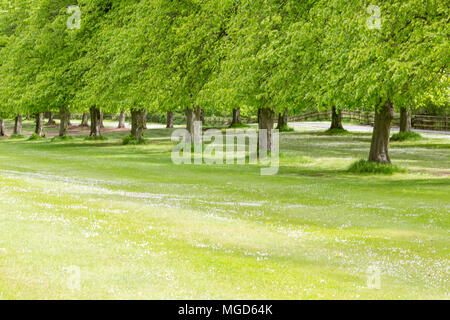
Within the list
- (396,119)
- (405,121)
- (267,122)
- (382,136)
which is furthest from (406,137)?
(396,119)

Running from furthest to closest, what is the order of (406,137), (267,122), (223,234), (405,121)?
(405,121), (406,137), (267,122), (223,234)

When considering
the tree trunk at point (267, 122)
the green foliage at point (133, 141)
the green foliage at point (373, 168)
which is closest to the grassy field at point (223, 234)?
the green foliage at point (373, 168)

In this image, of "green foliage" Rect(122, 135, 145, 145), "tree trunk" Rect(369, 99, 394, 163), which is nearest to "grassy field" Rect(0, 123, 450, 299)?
"tree trunk" Rect(369, 99, 394, 163)

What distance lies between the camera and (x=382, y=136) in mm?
27422

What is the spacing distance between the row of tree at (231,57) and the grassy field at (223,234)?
Answer: 3832mm

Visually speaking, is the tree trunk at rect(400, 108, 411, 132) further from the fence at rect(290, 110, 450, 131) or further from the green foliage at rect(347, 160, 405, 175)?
the green foliage at rect(347, 160, 405, 175)

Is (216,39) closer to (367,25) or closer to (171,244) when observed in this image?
(367,25)

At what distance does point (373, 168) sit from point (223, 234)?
15.6m

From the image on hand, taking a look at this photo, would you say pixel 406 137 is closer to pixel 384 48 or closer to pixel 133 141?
pixel 133 141

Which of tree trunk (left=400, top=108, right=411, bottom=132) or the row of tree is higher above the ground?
the row of tree

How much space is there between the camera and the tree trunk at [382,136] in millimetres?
27422

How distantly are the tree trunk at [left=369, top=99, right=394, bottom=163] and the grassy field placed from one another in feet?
5.21

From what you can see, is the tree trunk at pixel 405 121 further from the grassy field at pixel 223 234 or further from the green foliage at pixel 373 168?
the green foliage at pixel 373 168

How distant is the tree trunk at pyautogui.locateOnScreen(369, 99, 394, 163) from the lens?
27.4 meters
